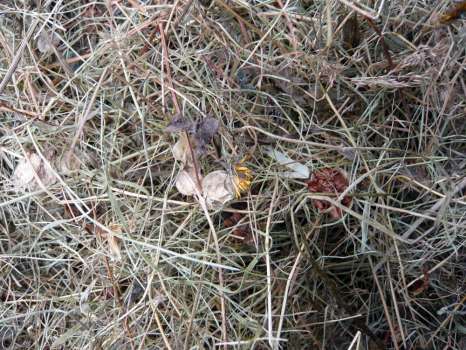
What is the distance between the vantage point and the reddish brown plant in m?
1.08

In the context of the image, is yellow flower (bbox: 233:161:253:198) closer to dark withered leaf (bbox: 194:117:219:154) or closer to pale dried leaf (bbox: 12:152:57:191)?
dark withered leaf (bbox: 194:117:219:154)

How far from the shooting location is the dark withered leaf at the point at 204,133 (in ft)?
3.51

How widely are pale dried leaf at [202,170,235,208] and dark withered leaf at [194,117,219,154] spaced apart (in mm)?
51

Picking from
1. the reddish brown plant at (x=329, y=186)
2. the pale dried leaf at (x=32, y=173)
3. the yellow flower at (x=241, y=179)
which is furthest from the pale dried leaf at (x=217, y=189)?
the pale dried leaf at (x=32, y=173)

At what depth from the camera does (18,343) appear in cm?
121

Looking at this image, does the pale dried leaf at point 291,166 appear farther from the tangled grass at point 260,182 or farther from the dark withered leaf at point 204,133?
the dark withered leaf at point 204,133

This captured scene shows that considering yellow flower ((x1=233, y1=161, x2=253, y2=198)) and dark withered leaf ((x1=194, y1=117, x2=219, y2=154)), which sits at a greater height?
dark withered leaf ((x1=194, y1=117, x2=219, y2=154))

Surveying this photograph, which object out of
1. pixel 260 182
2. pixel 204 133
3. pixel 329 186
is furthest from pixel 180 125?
pixel 329 186

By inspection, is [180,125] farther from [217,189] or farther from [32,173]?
[32,173]

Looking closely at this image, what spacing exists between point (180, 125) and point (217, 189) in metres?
0.13

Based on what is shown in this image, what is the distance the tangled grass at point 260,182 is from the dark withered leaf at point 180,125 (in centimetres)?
4

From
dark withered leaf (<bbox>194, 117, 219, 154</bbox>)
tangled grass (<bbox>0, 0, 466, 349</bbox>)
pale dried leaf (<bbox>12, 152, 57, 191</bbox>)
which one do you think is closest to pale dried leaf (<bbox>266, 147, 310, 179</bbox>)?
tangled grass (<bbox>0, 0, 466, 349</bbox>)

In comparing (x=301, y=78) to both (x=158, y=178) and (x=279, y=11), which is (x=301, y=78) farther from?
(x=158, y=178)

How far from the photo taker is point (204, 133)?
1072 mm
